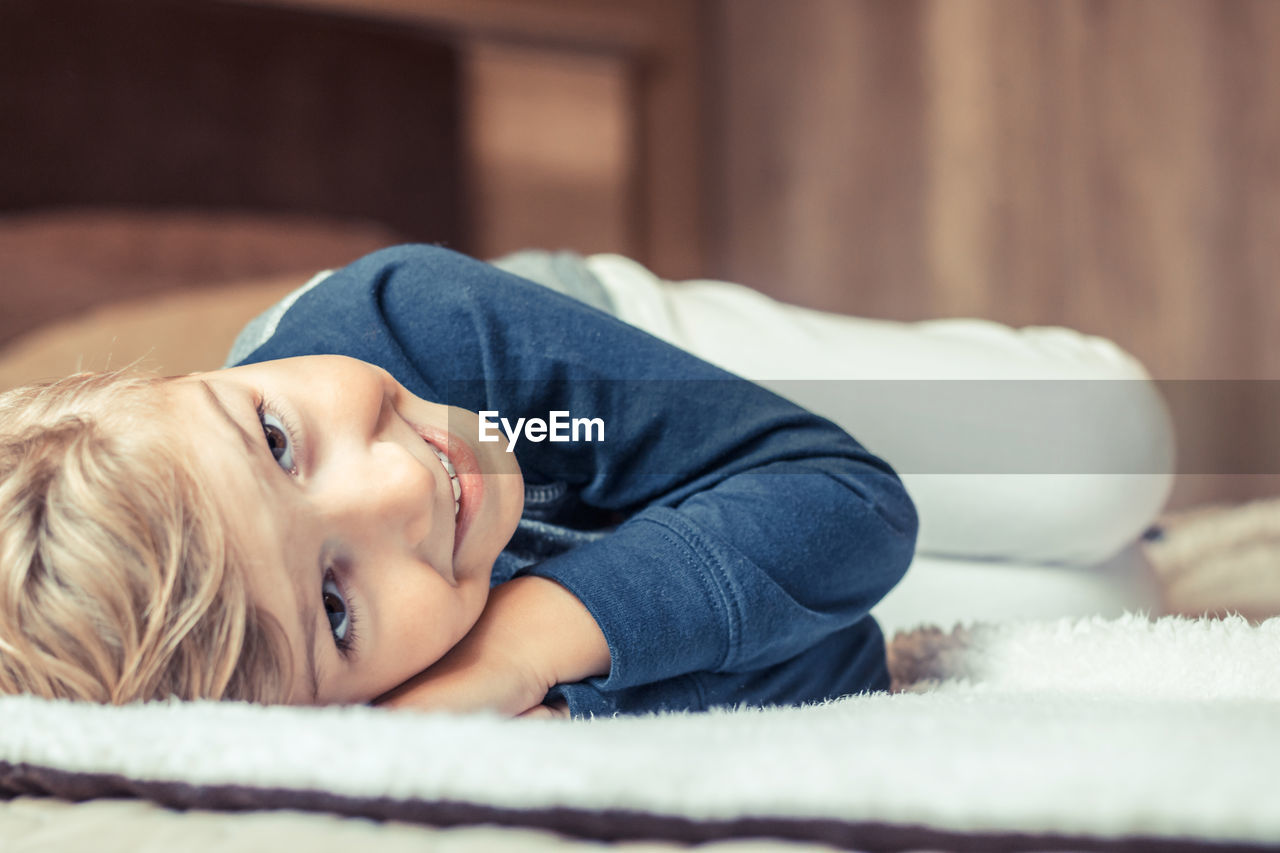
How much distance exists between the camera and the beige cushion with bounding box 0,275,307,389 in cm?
129

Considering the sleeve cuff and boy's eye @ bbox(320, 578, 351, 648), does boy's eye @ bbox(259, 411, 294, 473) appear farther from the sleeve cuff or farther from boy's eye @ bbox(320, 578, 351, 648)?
the sleeve cuff

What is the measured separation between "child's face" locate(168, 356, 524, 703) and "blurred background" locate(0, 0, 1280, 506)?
86 centimetres

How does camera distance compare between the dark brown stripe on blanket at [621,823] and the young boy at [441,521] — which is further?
the young boy at [441,521]

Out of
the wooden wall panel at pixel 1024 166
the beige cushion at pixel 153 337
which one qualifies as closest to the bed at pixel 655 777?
the beige cushion at pixel 153 337

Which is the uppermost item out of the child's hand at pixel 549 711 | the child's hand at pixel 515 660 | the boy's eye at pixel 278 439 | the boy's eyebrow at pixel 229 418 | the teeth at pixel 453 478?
the boy's eyebrow at pixel 229 418

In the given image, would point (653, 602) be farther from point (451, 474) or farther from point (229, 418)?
point (229, 418)

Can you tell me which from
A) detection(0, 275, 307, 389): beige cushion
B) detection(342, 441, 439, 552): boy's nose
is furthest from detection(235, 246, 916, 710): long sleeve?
detection(0, 275, 307, 389): beige cushion

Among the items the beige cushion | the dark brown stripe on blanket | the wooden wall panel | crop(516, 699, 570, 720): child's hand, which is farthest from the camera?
the wooden wall panel

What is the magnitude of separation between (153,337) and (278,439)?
995 millimetres

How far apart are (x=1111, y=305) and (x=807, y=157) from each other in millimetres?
967

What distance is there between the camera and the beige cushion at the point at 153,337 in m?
1.29

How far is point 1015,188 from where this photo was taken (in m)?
2.02

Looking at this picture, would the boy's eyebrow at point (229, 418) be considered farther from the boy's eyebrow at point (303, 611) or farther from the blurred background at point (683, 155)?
the blurred background at point (683, 155)

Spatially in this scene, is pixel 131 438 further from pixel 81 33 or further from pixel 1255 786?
pixel 81 33
